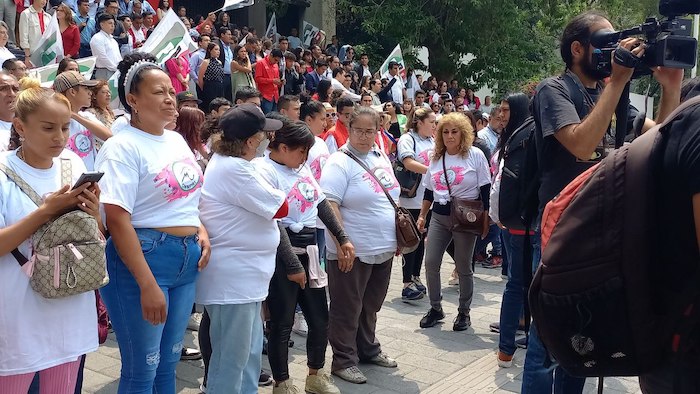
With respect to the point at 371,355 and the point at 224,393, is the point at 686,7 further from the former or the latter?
the point at 371,355

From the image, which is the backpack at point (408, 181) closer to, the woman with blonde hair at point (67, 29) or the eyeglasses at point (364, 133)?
the eyeglasses at point (364, 133)

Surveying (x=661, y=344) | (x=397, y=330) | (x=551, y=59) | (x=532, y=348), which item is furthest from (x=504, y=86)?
(x=661, y=344)

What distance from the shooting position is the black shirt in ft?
10.6

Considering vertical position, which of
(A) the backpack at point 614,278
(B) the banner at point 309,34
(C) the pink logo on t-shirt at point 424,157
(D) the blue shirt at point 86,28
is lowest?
(C) the pink logo on t-shirt at point 424,157

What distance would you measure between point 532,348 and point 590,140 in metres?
1.10

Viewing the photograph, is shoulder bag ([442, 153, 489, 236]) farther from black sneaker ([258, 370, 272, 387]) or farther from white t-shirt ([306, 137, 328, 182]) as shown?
black sneaker ([258, 370, 272, 387])

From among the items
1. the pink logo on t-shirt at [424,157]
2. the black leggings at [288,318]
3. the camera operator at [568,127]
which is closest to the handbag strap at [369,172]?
the black leggings at [288,318]

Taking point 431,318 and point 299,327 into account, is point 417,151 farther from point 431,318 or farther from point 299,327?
point 299,327

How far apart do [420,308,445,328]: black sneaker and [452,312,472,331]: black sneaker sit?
0.18 meters

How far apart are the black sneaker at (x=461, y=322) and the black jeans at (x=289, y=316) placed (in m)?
1.85

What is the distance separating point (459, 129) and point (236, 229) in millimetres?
3256

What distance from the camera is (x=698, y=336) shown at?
6.03 feet

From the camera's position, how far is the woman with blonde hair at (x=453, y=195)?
6.24m

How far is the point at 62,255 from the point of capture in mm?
2773
